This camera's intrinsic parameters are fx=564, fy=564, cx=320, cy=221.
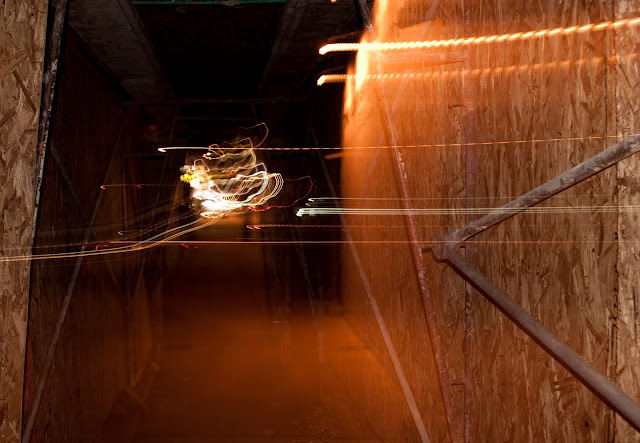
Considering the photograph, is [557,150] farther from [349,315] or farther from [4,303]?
[349,315]

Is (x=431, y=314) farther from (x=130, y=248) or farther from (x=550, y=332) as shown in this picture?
(x=130, y=248)

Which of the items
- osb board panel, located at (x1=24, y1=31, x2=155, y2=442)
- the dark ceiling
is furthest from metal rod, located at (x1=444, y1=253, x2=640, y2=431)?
osb board panel, located at (x1=24, y1=31, x2=155, y2=442)

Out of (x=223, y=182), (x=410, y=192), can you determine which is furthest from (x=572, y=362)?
(x=223, y=182)

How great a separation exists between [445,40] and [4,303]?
367 cm

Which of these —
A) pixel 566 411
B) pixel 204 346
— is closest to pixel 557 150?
pixel 566 411

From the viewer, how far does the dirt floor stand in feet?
26.5

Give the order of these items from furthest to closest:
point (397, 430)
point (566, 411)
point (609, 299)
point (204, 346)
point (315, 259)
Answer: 1. point (204, 346)
2. point (315, 259)
3. point (397, 430)
4. point (566, 411)
5. point (609, 299)

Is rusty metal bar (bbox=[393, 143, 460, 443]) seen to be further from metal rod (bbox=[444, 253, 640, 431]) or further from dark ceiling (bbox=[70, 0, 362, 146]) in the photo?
dark ceiling (bbox=[70, 0, 362, 146])

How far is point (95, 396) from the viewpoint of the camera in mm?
8289

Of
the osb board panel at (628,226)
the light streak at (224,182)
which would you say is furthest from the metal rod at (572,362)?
the light streak at (224,182)

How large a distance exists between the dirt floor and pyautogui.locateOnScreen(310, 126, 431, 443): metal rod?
180 cm

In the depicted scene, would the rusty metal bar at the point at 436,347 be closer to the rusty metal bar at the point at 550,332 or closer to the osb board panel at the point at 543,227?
the osb board panel at the point at 543,227

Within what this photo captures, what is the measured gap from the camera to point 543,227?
2.66 m

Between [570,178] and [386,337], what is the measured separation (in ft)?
11.9
